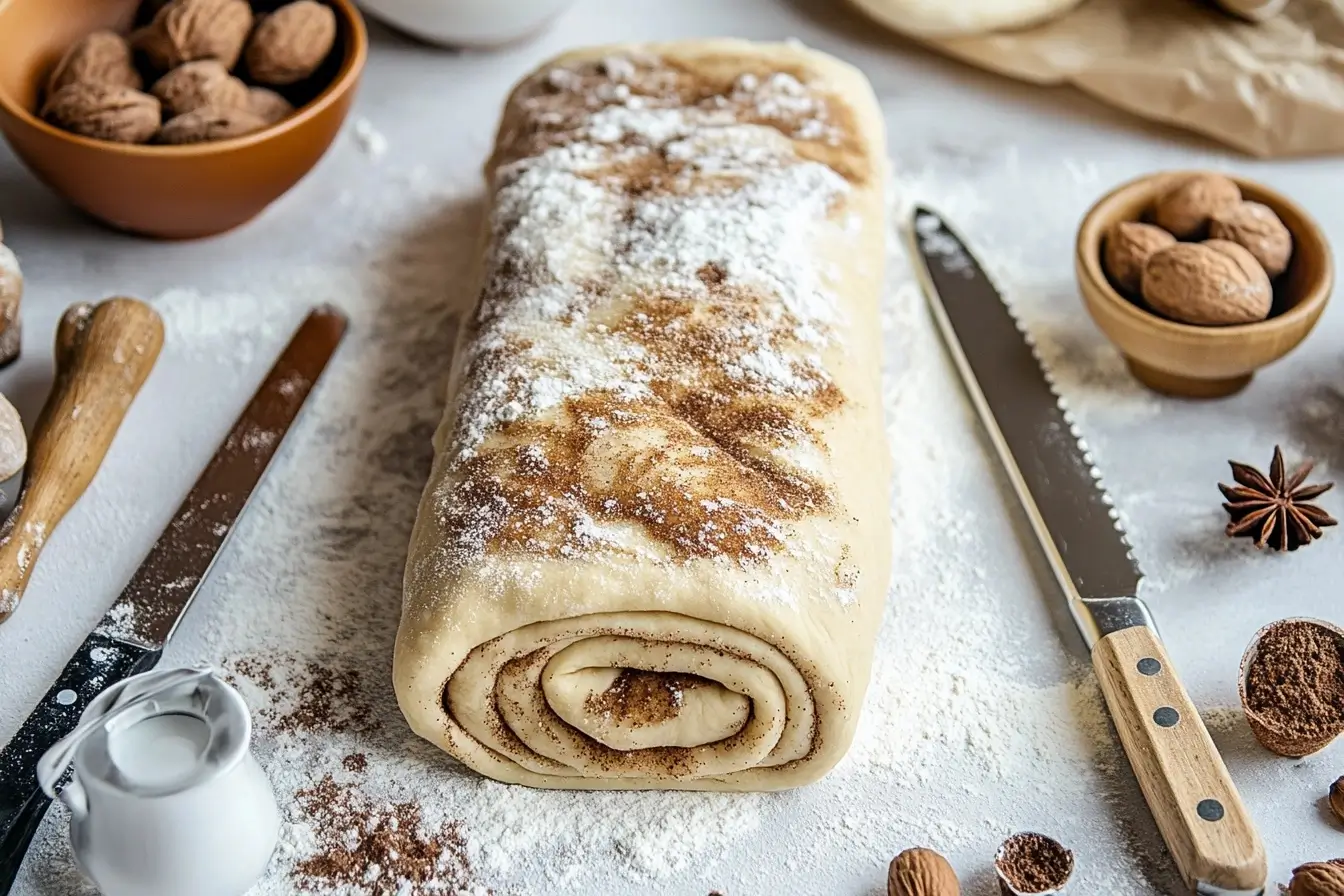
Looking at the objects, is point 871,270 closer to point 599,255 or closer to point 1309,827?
point 599,255

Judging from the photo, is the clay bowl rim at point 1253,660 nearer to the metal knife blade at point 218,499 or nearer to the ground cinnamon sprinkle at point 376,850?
the ground cinnamon sprinkle at point 376,850

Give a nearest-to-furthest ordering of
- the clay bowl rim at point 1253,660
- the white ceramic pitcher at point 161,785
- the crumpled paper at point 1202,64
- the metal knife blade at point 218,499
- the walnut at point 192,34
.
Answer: the white ceramic pitcher at point 161,785 → the clay bowl rim at point 1253,660 → the metal knife blade at point 218,499 → the walnut at point 192,34 → the crumpled paper at point 1202,64

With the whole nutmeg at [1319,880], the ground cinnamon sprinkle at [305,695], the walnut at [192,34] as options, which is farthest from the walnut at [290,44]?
the whole nutmeg at [1319,880]

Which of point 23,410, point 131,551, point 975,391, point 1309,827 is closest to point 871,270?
point 975,391

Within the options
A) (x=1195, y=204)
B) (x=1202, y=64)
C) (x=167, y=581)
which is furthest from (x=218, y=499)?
(x=1202, y=64)

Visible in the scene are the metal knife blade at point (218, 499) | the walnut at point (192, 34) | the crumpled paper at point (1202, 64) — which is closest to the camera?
the metal knife blade at point (218, 499)
